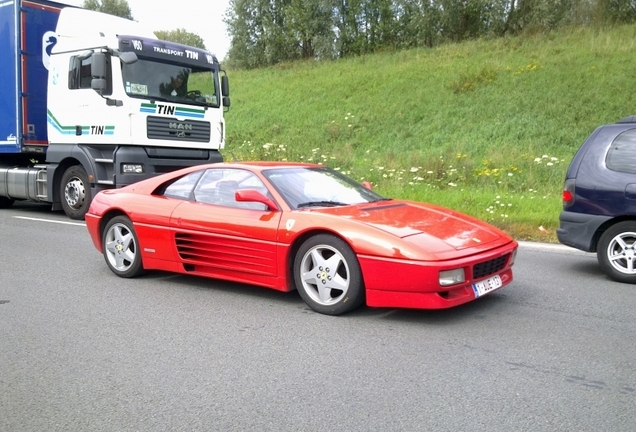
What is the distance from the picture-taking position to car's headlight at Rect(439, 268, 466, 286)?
5.03m

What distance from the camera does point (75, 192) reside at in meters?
12.4

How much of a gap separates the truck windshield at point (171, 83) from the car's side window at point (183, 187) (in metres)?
5.05

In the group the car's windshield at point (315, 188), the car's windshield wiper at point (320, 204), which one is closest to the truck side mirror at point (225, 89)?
the car's windshield at point (315, 188)

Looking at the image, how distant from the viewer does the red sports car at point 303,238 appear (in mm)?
5160

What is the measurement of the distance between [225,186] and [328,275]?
1.60 metres

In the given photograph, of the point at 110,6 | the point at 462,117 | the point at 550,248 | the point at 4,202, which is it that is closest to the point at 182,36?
the point at 110,6

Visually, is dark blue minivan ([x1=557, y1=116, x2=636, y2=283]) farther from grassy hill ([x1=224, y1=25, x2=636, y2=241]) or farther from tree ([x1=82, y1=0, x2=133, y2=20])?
tree ([x1=82, y1=0, x2=133, y2=20])

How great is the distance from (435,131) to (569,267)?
Result: 15.6 meters

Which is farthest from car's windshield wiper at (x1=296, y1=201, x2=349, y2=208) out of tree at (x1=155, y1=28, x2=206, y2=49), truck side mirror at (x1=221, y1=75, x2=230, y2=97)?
tree at (x1=155, y1=28, x2=206, y2=49)

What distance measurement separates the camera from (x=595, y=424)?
3432 millimetres

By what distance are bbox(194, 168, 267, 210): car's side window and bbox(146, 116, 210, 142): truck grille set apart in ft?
17.5

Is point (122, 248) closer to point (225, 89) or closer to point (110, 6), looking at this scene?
point (225, 89)

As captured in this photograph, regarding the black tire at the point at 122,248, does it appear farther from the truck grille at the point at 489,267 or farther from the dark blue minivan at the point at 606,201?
the dark blue minivan at the point at 606,201

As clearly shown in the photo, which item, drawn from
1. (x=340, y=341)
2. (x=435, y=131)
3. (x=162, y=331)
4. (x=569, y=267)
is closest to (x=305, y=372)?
(x=340, y=341)
